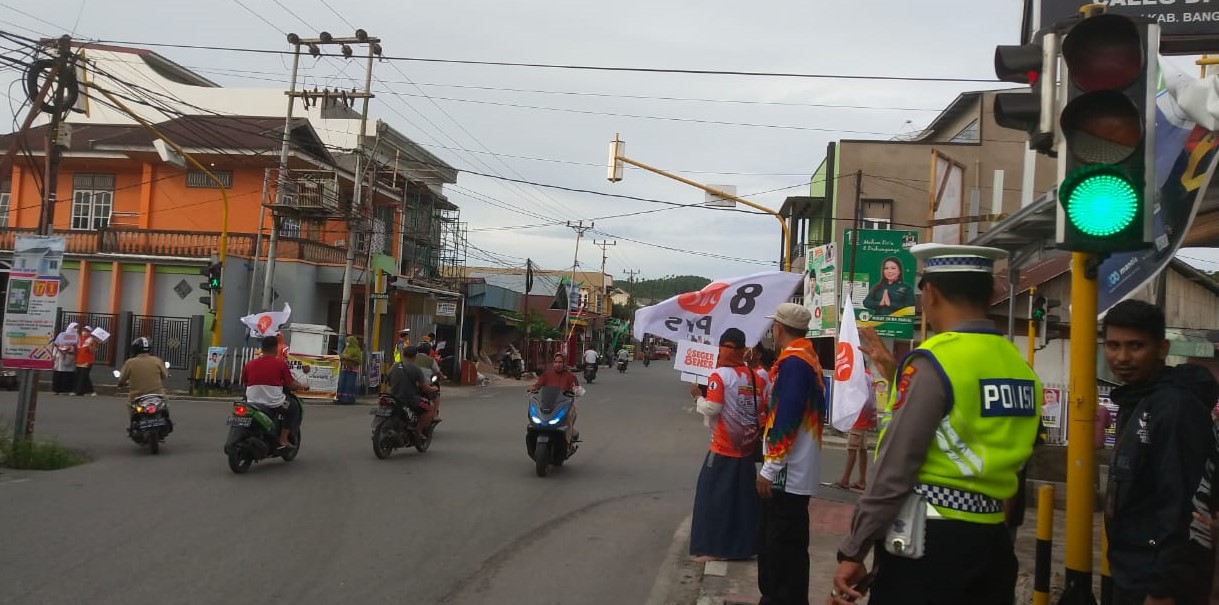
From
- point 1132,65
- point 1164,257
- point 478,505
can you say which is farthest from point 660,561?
point 1132,65

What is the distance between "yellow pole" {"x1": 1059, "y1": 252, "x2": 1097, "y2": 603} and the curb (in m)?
2.87

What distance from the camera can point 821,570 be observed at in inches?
278

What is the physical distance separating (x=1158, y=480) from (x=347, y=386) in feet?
72.4

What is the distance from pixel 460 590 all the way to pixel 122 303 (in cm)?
2559

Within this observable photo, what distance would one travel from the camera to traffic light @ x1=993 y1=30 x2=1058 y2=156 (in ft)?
13.5

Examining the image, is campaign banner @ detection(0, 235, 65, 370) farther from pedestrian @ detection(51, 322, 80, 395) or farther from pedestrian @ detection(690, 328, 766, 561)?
pedestrian @ detection(51, 322, 80, 395)

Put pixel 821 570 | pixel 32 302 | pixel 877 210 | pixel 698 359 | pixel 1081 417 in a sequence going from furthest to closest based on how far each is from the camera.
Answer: pixel 877 210 < pixel 32 302 < pixel 698 359 < pixel 821 570 < pixel 1081 417

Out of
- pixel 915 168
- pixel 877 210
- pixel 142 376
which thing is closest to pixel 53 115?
pixel 142 376

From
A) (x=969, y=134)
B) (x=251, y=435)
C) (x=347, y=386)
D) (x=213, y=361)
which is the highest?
(x=969, y=134)

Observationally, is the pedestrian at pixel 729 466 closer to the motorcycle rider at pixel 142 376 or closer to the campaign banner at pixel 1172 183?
the campaign banner at pixel 1172 183

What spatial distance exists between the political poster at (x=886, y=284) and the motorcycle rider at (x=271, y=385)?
328 inches

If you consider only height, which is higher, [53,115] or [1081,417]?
[53,115]

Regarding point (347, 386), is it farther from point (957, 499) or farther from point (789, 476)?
point (957, 499)

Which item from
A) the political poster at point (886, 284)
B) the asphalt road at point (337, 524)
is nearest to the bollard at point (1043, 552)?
the asphalt road at point (337, 524)
